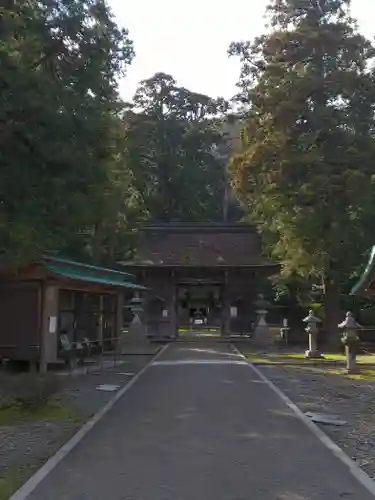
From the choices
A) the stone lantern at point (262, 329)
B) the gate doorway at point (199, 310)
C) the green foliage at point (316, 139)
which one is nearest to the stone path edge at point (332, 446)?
the green foliage at point (316, 139)

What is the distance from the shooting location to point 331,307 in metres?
30.0

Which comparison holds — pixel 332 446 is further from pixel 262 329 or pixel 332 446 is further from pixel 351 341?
pixel 262 329

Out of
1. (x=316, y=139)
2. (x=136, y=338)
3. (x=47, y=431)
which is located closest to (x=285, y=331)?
(x=136, y=338)

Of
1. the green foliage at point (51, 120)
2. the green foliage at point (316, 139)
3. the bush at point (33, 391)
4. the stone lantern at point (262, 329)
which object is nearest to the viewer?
the bush at point (33, 391)

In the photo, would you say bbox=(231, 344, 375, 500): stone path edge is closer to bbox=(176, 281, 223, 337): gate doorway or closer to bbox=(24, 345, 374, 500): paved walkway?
bbox=(24, 345, 374, 500): paved walkway

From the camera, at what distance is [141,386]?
52.7 feet

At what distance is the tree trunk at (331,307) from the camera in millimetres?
29578

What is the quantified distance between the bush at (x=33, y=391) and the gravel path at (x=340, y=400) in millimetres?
4711

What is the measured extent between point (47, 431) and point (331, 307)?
21748mm

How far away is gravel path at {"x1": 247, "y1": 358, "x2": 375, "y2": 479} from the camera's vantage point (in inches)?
357

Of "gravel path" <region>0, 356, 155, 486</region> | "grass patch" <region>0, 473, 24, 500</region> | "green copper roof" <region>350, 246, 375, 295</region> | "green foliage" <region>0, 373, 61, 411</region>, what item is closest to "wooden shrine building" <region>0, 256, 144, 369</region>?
"gravel path" <region>0, 356, 155, 486</region>

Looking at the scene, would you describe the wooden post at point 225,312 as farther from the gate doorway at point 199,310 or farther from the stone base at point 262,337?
the gate doorway at point 199,310

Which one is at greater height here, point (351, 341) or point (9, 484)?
point (351, 341)

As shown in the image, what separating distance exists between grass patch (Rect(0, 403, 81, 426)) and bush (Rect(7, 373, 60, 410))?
10 centimetres
